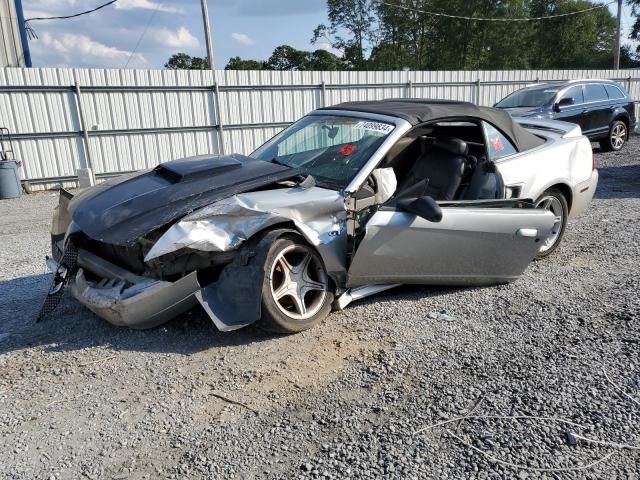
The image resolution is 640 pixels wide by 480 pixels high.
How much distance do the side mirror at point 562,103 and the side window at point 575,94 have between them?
0.12 meters

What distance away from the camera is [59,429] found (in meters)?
2.59

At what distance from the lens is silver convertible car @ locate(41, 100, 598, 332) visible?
3221 mm

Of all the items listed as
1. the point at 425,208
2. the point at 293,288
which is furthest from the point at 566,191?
the point at 293,288

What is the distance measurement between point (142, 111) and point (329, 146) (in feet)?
28.2

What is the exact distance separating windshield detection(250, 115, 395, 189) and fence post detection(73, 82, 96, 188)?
7.30m

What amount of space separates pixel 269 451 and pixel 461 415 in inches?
40.0

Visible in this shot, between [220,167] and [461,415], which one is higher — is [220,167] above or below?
above

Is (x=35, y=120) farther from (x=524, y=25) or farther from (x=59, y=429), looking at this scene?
(x=524, y=25)

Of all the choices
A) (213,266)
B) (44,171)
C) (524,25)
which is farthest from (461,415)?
(524,25)

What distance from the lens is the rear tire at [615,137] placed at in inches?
520

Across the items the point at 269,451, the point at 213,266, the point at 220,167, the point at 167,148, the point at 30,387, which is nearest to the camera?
the point at 269,451

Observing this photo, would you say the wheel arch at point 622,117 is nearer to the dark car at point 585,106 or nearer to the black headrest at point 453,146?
the dark car at point 585,106

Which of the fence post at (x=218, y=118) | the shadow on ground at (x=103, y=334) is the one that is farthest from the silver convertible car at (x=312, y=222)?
the fence post at (x=218, y=118)

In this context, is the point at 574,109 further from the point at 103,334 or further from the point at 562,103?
the point at 103,334
